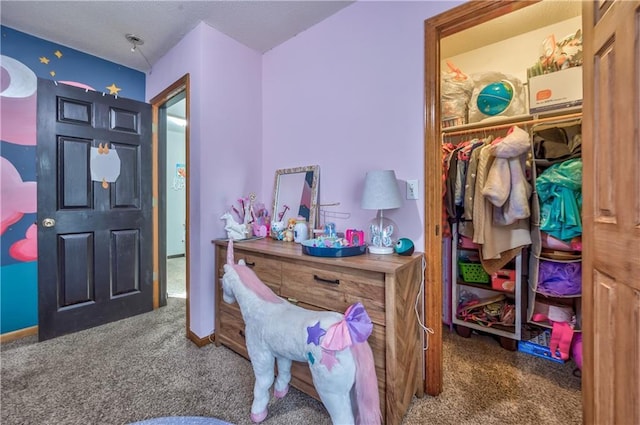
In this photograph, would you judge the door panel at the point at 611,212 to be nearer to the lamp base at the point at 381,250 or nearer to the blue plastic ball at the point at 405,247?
the blue plastic ball at the point at 405,247

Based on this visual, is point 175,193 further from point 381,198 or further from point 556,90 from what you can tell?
point 556,90

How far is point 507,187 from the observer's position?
178cm

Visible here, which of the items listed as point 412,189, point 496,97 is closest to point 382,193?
point 412,189

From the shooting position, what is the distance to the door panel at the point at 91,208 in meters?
2.15

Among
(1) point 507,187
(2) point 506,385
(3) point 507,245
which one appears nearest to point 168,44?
(1) point 507,187

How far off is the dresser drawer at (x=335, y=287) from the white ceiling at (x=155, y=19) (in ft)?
5.98

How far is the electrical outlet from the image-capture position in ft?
5.14

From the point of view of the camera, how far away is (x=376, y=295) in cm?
124

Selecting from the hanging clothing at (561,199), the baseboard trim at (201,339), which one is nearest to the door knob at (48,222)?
the baseboard trim at (201,339)

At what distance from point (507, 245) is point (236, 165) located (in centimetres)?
218

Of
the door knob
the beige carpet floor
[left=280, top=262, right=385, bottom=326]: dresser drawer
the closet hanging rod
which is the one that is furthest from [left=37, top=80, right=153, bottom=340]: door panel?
the closet hanging rod

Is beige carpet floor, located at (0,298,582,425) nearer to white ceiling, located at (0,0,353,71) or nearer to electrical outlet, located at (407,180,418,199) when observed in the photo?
electrical outlet, located at (407,180,418,199)

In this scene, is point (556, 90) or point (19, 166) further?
point (19, 166)

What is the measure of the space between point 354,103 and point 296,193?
2.67ft
